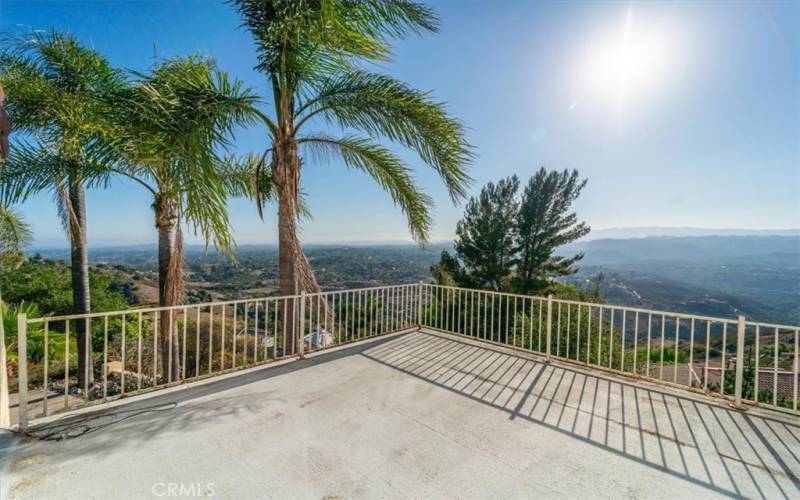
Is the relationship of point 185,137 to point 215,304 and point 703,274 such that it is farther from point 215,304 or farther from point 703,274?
point 703,274

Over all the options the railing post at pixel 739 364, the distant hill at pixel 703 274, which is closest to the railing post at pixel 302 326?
the railing post at pixel 739 364

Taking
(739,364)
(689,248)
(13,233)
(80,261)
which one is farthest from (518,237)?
(689,248)

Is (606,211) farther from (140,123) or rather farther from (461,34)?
(140,123)

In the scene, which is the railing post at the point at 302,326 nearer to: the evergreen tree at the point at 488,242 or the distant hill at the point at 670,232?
the evergreen tree at the point at 488,242

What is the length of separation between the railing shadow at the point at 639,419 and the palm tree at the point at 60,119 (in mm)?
3803

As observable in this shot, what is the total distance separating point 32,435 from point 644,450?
3.93 meters

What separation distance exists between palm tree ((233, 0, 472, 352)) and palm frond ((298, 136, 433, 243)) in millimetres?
19

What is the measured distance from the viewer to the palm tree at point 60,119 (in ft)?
11.2

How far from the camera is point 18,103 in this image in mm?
3994

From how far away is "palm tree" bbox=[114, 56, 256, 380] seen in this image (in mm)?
2439

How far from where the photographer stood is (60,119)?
3.85m

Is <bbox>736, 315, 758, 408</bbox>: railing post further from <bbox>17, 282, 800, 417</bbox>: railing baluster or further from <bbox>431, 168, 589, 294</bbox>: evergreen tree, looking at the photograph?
<bbox>431, 168, 589, 294</bbox>: evergreen tree

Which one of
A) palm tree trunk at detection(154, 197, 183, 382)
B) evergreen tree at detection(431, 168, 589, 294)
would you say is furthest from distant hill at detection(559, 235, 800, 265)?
palm tree trunk at detection(154, 197, 183, 382)

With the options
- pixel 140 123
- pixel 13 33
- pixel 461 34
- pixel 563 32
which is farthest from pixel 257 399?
pixel 563 32
